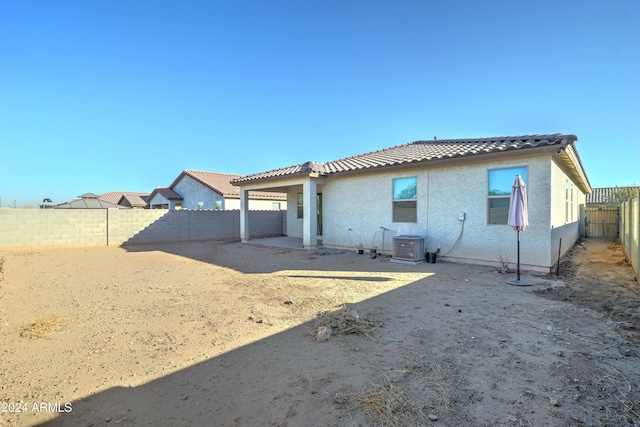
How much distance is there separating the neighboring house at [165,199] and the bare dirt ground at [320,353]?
75.4 ft

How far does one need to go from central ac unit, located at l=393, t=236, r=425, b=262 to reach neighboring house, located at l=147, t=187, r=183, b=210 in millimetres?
24727

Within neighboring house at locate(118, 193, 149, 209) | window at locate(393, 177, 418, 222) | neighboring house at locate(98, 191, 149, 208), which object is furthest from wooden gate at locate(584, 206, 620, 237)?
neighboring house at locate(98, 191, 149, 208)

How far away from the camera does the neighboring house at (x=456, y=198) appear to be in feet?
25.2

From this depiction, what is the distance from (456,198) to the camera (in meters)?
9.05

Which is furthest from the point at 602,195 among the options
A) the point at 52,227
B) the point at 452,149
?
the point at 52,227

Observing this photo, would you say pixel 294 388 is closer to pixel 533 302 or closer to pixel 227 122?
pixel 533 302

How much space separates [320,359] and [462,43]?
11152 mm

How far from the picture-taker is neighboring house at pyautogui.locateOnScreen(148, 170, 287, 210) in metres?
23.7

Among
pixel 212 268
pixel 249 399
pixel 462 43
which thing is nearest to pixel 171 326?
pixel 249 399

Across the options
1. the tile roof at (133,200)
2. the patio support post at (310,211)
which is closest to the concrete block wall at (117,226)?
the patio support post at (310,211)

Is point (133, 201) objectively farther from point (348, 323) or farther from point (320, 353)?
point (320, 353)

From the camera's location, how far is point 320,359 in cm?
324

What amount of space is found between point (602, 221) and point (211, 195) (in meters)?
27.5

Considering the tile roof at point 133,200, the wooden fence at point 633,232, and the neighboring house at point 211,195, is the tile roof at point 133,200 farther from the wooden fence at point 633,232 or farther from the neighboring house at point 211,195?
the wooden fence at point 633,232
